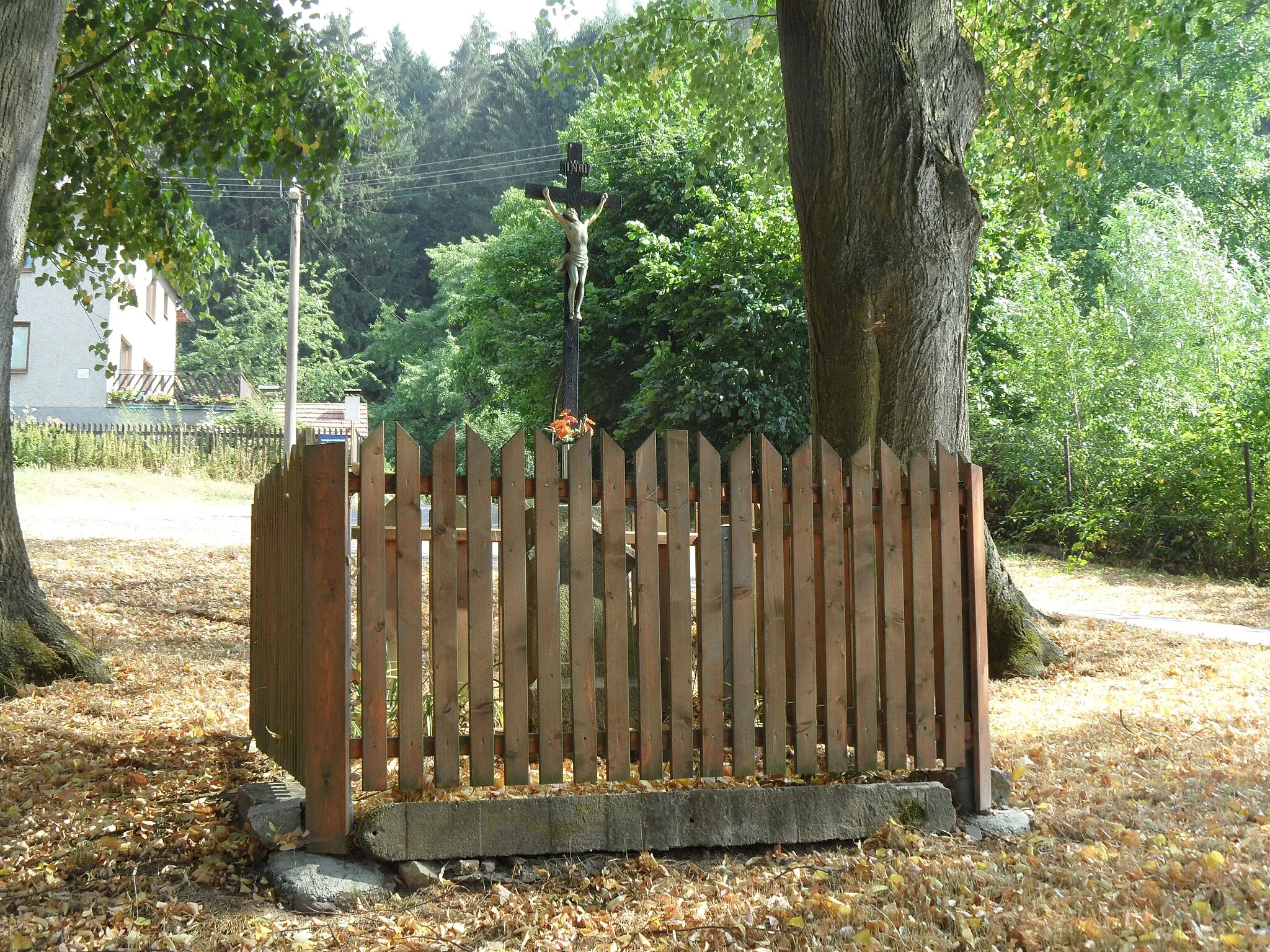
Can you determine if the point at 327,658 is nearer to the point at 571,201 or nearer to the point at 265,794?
the point at 265,794

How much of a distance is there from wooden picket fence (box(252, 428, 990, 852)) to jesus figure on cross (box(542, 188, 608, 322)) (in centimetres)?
972

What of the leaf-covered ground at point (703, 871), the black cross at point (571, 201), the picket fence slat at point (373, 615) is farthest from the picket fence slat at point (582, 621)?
the black cross at point (571, 201)

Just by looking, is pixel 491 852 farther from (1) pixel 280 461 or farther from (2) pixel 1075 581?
(2) pixel 1075 581

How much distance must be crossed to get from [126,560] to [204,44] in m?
5.98

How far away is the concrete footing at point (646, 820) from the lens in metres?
4.00

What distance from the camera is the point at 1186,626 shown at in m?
10.5

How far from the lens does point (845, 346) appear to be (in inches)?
272

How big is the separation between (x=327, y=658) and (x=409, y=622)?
32cm

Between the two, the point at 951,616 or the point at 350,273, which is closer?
the point at 951,616

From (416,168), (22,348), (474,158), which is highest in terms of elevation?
(474,158)

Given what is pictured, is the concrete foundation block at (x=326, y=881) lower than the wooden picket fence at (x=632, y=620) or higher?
lower

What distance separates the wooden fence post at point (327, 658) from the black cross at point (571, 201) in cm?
971

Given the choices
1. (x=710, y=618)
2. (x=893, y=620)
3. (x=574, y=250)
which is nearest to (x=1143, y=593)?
(x=574, y=250)

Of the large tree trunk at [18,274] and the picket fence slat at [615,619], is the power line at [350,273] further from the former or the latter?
the picket fence slat at [615,619]
